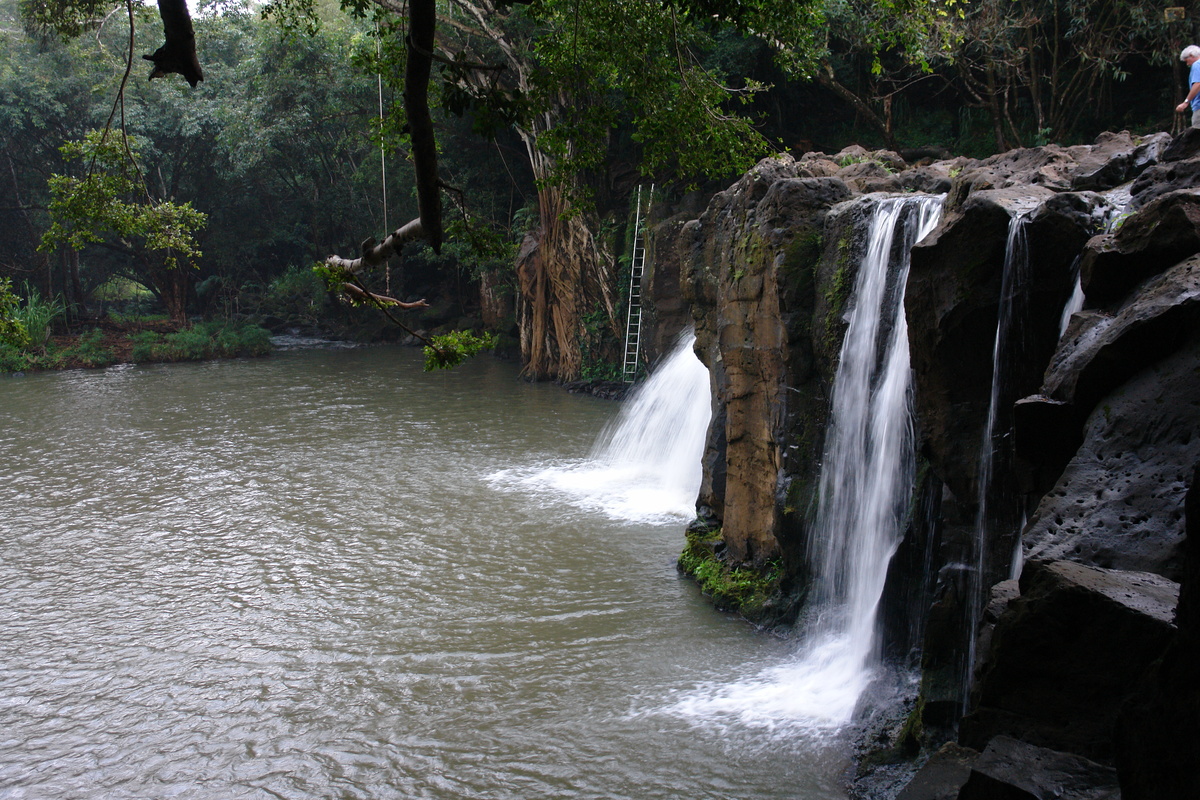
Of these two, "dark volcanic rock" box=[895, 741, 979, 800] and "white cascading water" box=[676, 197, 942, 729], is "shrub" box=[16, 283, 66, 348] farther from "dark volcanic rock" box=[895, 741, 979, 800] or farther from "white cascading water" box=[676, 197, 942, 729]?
"dark volcanic rock" box=[895, 741, 979, 800]

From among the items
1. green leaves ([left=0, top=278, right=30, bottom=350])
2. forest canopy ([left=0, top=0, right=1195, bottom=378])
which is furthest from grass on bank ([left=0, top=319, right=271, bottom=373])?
green leaves ([left=0, top=278, right=30, bottom=350])

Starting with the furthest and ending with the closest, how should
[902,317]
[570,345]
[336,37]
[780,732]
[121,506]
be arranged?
[336,37] → [570,345] → [121,506] → [902,317] → [780,732]

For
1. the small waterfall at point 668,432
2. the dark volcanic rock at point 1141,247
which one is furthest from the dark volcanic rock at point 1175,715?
the small waterfall at point 668,432

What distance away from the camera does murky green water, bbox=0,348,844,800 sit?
5.65 metres

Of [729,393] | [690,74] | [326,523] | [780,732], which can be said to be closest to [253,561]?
[326,523]

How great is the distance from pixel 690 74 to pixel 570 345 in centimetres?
1470

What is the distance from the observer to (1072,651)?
3262mm

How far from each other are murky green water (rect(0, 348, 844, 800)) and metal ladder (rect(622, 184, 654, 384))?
235 inches

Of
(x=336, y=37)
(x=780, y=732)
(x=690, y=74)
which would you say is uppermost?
(x=336, y=37)

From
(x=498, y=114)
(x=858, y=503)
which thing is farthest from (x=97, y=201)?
(x=858, y=503)

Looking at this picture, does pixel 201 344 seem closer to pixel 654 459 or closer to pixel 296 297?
pixel 296 297

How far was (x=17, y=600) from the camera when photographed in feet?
Result: 27.8

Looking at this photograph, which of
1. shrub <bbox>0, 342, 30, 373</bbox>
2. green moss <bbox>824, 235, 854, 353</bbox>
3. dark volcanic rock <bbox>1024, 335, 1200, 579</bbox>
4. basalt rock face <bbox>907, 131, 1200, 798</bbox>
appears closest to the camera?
basalt rock face <bbox>907, 131, 1200, 798</bbox>

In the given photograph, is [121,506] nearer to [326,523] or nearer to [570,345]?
[326,523]
